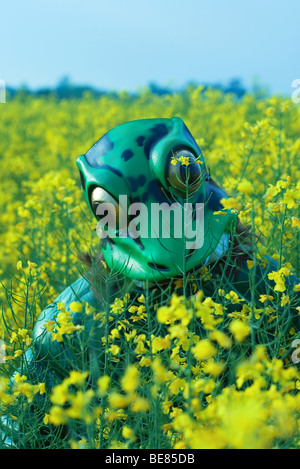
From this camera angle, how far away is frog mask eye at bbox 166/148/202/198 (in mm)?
1421

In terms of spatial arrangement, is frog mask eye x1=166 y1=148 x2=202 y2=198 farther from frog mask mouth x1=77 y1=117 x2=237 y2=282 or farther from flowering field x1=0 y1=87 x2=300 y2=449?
flowering field x1=0 y1=87 x2=300 y2=449

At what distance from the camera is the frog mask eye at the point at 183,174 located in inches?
55.9

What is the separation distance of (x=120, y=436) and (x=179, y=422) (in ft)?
1.62

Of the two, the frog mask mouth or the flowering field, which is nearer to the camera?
the flowering field

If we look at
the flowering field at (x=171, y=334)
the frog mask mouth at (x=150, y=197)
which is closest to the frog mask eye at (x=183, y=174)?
the frog mask mouth at (x=150, y=197)

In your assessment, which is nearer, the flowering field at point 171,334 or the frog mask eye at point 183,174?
the flowering field at point 171,334

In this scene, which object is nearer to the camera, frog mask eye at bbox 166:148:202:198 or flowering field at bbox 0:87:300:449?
flowering field at bbox 0:87:300:449

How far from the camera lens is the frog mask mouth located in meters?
1.42

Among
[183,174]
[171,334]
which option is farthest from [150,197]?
[171,334]

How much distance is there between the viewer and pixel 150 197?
1448 mm

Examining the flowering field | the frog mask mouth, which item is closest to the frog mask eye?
the frog mask mouth

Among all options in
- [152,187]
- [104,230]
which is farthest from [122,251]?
[152,187]

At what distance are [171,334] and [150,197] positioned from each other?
417 mm

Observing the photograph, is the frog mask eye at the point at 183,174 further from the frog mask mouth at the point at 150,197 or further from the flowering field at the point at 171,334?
the flowering field at the point at 171,334
